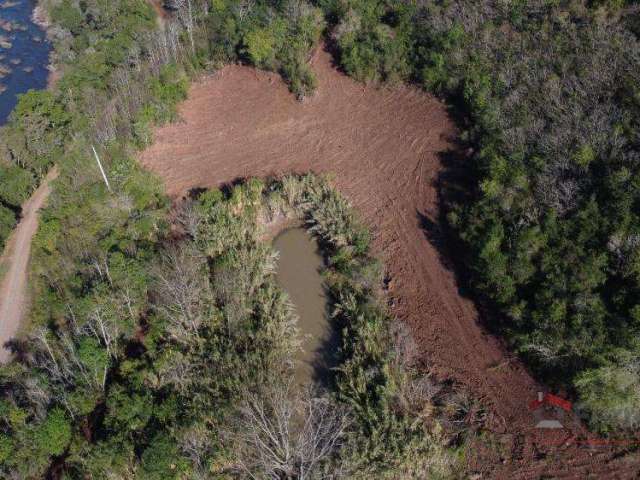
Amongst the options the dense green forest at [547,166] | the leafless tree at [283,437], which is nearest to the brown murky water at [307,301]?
the leafless tree at [283,437]

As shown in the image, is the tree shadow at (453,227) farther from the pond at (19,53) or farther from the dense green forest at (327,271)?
the pond at (19,53)

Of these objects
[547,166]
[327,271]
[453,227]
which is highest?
[547,166]

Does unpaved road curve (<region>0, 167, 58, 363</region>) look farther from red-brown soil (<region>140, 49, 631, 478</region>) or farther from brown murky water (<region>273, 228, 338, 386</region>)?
brown murky water (<region>273, 228, 338, 386</region>)

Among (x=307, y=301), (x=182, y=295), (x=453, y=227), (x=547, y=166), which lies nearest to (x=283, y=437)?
(x=182, y=295)

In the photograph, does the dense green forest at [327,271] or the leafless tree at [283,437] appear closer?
the leafless tree at [283,437]

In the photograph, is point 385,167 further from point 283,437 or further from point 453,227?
point 283,437

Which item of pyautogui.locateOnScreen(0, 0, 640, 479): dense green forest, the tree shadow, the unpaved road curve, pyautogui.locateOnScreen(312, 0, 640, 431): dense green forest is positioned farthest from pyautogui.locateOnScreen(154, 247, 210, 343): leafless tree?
pyautogui.locateOnScreen(312, 0, 640, 431): dense green forest
